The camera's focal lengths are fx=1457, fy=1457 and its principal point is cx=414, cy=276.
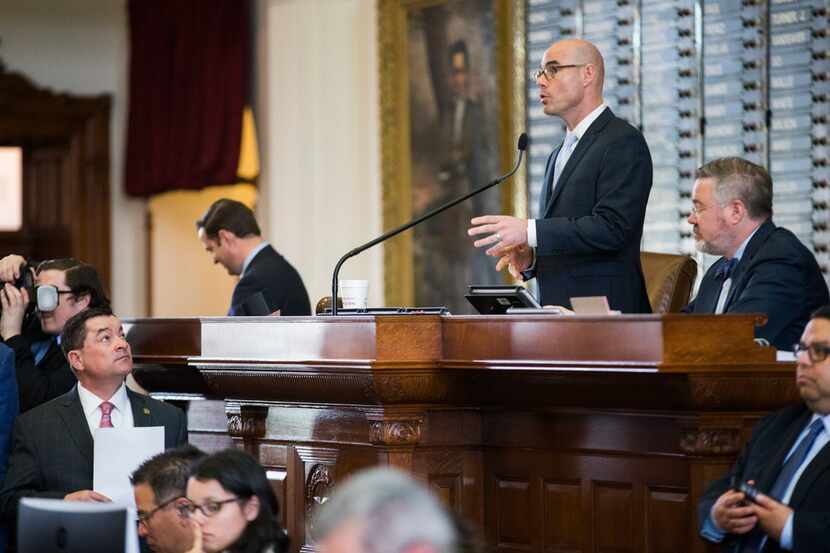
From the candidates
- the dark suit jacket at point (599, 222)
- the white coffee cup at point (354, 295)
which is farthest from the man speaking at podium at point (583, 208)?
the white coffee cup at point (354, 295)

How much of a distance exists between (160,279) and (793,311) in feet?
29.0

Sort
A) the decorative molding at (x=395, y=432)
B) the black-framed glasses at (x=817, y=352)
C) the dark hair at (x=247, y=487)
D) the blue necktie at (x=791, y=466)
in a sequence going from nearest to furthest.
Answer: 1. the dark hair at (x=247, y=487)
2. the black-framed glasses at (x=817, y=352)
3. the blue necktie at (x=791, y=466)
4. the decorative molding at (x=395, y=432)

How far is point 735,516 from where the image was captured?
12.1 ft

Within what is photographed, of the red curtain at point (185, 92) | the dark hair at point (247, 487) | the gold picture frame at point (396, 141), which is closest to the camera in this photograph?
the dark hair at point (247, 487)

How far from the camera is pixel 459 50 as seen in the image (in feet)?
31.8

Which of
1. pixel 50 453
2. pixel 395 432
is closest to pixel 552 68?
pixel 395 432

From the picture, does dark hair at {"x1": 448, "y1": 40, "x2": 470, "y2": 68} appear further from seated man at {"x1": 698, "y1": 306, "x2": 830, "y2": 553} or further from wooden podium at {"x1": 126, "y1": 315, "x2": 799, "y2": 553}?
seated man at {"x1": 698, "y1": 306, "x2": 830, "y2": 553}

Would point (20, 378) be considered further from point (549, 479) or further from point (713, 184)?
point (713, 184)

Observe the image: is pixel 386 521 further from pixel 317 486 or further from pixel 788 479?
pixel 317 486

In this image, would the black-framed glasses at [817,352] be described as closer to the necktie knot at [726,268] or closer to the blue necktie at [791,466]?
the blue necktie at [791,466]

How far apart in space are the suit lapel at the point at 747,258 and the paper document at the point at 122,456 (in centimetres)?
191

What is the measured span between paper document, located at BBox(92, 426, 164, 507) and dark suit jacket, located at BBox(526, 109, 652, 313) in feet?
4.72

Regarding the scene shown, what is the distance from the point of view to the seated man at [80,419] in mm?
4836

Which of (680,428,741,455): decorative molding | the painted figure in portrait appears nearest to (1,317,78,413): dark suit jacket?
(680,428,741,455): decorative molding
